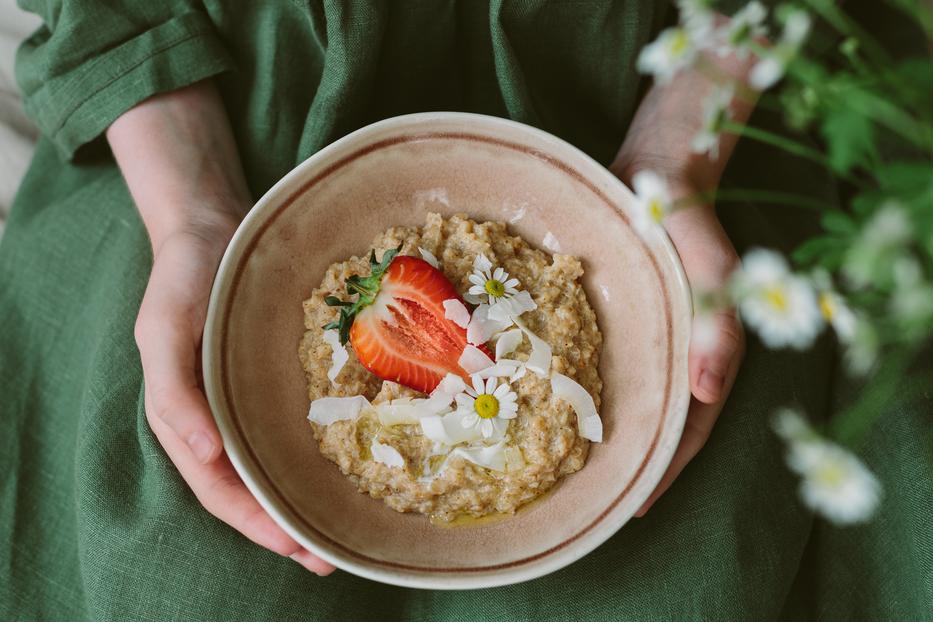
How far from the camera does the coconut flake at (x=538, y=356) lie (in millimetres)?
1087

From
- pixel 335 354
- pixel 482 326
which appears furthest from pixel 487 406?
pixel 335 354

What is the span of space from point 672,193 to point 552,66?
304mm

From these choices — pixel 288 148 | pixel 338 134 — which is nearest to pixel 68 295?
pixel 288 148

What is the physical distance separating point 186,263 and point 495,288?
445 mm

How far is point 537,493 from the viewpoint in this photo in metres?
1.11

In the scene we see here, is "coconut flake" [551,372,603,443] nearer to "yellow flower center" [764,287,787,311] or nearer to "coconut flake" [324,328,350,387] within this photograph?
"coconut flake" [324,328,350,387]

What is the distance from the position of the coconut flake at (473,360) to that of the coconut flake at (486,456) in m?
0.10

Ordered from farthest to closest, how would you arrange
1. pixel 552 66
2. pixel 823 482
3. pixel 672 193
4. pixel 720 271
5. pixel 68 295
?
pixel 68 295 → pixel 552 66 → pixel 672 193 → pixel 720 271 → pixel 823 482

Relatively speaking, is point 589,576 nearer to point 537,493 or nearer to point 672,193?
point 537,493

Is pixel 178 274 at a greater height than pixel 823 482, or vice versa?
pixel 823 482

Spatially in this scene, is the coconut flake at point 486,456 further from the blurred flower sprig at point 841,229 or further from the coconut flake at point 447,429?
the blurred flower sprig at point 841,229

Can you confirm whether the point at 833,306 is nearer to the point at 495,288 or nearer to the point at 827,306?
the point at 827,306

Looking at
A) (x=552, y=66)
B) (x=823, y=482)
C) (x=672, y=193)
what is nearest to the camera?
(x=823, y=482)

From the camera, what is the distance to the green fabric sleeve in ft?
4.14
